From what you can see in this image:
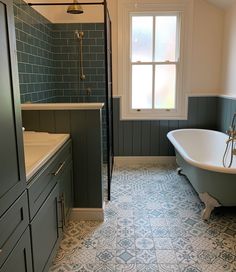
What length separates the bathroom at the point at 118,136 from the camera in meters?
1.98

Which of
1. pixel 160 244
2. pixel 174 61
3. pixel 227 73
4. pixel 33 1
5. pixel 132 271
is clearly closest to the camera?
pixel 132 271

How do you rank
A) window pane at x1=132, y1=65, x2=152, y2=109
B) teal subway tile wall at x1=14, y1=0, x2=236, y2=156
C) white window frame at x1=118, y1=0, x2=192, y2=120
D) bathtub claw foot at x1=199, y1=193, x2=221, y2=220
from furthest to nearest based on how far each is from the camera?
1. window pane at x1=132, y1=65, x2=152, y2=109
2. white window frame at x1=118, y1=0, x2=192, y2=120
3. teal subway tile wall at x1=14, y1=0, x2=236, y2=156
4. bathtub claw foot at x1=199, y1=193, x2=221, y2=220

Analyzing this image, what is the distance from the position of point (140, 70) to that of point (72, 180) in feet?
7.66

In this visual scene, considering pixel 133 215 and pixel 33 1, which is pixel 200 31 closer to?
pixel 33 1

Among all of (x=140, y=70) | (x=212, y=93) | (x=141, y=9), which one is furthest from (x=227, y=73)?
(x=141, y=9)

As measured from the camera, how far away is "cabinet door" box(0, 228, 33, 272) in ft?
3.57

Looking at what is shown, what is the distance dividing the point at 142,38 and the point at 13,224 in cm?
357

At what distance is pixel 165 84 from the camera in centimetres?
421

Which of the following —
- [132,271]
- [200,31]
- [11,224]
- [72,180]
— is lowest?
[132,271]

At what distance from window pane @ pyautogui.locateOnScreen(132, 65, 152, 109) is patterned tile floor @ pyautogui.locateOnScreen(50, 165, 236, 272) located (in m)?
1.56

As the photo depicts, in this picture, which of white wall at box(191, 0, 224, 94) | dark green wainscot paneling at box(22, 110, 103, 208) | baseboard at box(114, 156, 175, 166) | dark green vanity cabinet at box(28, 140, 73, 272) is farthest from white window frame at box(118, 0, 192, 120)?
dark green vanity cabinet at box(28, 140, 73, 272)

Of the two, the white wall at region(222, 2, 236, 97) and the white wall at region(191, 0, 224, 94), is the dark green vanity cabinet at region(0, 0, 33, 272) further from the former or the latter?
the white wall at region(191, 0, 224, 94)

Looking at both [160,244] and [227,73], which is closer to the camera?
[160,244]

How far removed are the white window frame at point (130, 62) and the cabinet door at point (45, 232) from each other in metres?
2.55
